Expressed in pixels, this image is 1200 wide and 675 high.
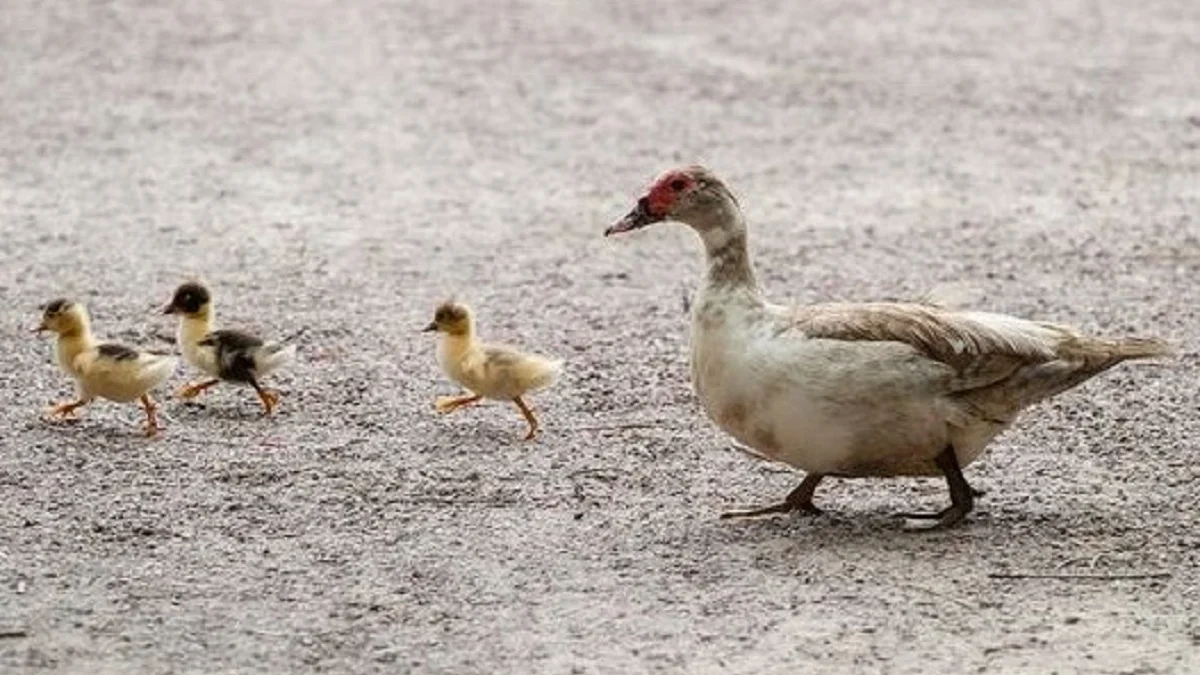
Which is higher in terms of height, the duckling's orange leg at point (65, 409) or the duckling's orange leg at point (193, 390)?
the duckling's orange leg at point (65, 409)

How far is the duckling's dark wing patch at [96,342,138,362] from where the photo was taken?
7312mm

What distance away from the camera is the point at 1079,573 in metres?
6.05

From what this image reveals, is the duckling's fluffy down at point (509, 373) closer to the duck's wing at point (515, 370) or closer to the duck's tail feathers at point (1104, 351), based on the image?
the duck's wing at point (515, 370)

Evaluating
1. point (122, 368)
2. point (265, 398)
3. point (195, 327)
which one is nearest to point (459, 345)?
point (265, 398)

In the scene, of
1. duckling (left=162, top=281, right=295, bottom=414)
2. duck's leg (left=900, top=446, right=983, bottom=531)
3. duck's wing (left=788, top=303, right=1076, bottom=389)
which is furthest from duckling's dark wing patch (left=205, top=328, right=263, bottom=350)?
duck's leg (left=900, top=446, right=983, bottom=531)

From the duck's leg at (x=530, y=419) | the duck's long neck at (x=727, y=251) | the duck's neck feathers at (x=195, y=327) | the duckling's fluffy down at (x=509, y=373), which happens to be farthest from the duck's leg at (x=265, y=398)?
the duck's long neck at (x=727, y=251)

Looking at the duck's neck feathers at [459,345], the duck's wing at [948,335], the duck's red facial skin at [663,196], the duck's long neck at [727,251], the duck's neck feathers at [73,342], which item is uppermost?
the duck's red facial skin at [663,196]

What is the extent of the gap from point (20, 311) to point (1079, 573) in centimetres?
425

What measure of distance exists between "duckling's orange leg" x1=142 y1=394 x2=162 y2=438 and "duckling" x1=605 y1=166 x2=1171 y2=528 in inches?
70.1

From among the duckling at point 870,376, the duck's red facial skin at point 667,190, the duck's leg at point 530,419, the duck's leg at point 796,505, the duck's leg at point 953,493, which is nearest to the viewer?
the duckling at point 870,376

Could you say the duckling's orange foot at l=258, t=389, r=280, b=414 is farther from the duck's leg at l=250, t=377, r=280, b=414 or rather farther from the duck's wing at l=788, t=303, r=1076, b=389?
the duck's wing at l=788, t=303, r=1076, b=389

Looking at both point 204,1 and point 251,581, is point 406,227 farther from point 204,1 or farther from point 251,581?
point 204,1

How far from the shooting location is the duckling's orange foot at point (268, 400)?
25.1ft

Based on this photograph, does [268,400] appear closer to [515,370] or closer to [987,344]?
[515,370]
